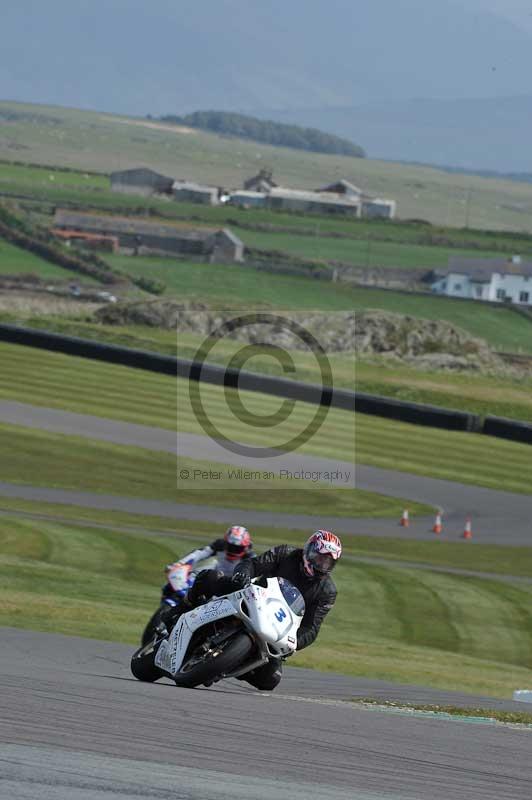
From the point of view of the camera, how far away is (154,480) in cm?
3366

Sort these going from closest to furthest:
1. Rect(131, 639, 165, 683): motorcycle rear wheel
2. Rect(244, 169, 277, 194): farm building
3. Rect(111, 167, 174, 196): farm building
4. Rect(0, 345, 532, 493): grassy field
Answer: Rect(131, 639, 165, 683): motorcycle rear wheel → Rect(0, 345, 532, 493): grassy field → Rect(111, 167, 174, 196): farm building → Rect(244, 169, 277, 194): farm building

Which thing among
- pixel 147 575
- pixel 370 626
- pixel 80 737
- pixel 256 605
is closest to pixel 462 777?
pixel 80 737

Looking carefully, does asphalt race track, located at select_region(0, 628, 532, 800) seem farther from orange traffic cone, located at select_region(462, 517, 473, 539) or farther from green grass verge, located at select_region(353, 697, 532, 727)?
orange traffic cone, located at select_region(462, 517, 473, 539)

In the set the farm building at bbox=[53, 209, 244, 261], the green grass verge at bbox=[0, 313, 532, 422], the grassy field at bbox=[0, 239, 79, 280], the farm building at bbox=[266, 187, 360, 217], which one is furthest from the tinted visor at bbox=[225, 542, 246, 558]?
the farm building at bbox=[266, 187, 360, 217]

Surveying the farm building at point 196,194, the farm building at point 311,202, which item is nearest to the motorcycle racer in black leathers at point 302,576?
the farm building at point 196,194

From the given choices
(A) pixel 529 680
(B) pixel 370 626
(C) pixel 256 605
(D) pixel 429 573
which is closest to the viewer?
(C) pixel 256 605

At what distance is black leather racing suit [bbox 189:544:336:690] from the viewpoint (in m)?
10.5

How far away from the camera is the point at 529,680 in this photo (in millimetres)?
17516

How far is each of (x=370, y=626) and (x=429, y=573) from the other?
564 cm

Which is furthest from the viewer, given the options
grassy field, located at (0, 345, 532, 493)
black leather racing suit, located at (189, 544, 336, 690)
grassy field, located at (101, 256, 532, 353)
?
grassy field, located at (101, 256, 532, 353)

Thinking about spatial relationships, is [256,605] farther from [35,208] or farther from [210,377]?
[35,208]

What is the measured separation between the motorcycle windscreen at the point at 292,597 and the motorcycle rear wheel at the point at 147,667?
1.29 metres

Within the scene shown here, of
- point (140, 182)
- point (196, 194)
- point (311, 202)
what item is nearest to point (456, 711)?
point (196, 194)

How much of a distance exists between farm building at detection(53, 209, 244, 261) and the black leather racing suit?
107m
